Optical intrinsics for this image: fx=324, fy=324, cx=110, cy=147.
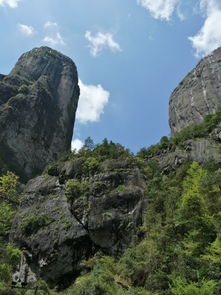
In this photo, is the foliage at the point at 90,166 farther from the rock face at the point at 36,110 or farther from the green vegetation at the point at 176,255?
the rock face at the point at 36,110

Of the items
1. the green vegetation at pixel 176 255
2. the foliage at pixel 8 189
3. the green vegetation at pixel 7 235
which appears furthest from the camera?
the foliage at pixel 8 189

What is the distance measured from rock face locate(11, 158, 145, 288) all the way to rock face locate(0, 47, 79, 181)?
25.7 metres

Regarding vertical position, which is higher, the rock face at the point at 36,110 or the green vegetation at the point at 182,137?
the rock face at the point at 36,110

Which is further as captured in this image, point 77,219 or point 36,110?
point 36,110

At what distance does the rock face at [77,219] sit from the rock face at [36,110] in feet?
84.4

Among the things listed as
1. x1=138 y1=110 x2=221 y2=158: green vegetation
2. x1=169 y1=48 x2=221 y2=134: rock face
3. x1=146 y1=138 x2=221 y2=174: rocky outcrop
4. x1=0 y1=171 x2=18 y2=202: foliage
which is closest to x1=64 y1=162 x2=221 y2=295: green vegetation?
x1=146 y1=138 x2=221 y2=174: rocky outcrop

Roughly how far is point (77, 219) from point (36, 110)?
1603 inches

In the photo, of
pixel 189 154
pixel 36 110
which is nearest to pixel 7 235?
pixel 189 154

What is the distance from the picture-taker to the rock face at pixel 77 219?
66.7ft

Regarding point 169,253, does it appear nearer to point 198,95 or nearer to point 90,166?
point 90,166

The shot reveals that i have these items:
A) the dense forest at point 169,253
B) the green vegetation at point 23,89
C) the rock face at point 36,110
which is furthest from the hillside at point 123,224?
the green vegetation at point 23,89

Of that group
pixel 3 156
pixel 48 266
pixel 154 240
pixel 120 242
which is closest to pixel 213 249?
pixel 154 240

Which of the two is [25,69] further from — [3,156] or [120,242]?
[120,242]

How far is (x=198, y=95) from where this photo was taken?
48.7 metres
